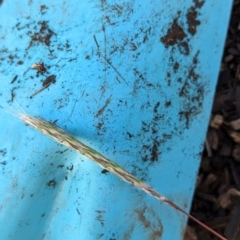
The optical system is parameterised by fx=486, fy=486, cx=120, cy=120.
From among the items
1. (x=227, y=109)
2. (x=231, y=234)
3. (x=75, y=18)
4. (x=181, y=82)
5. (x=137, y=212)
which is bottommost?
(x=231, y=234)

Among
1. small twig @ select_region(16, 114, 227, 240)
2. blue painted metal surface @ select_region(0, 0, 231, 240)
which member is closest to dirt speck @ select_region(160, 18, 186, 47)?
blue painted metal surface @ select_region(0, 0, 231, 240)

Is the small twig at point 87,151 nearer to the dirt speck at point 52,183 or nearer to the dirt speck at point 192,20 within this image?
the dirt speck at point 52,183

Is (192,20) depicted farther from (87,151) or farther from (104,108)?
(87,151)

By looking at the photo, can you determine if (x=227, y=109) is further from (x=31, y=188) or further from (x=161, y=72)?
(x=31, y=188)

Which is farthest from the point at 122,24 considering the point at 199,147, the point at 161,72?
the point at 199,147

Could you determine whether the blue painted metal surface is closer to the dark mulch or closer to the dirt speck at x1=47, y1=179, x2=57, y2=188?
the dirt speck at x1=47, y1=179, x2=57, y2=188

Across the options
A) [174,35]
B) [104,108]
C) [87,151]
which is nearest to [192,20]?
[174,35]

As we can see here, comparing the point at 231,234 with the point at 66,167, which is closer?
the point at 66,167

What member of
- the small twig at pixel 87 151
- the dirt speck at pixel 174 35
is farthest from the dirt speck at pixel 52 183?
the dirt speck at pixel 174 35

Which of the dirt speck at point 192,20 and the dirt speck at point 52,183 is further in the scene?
the dirt speck at point 192,20
